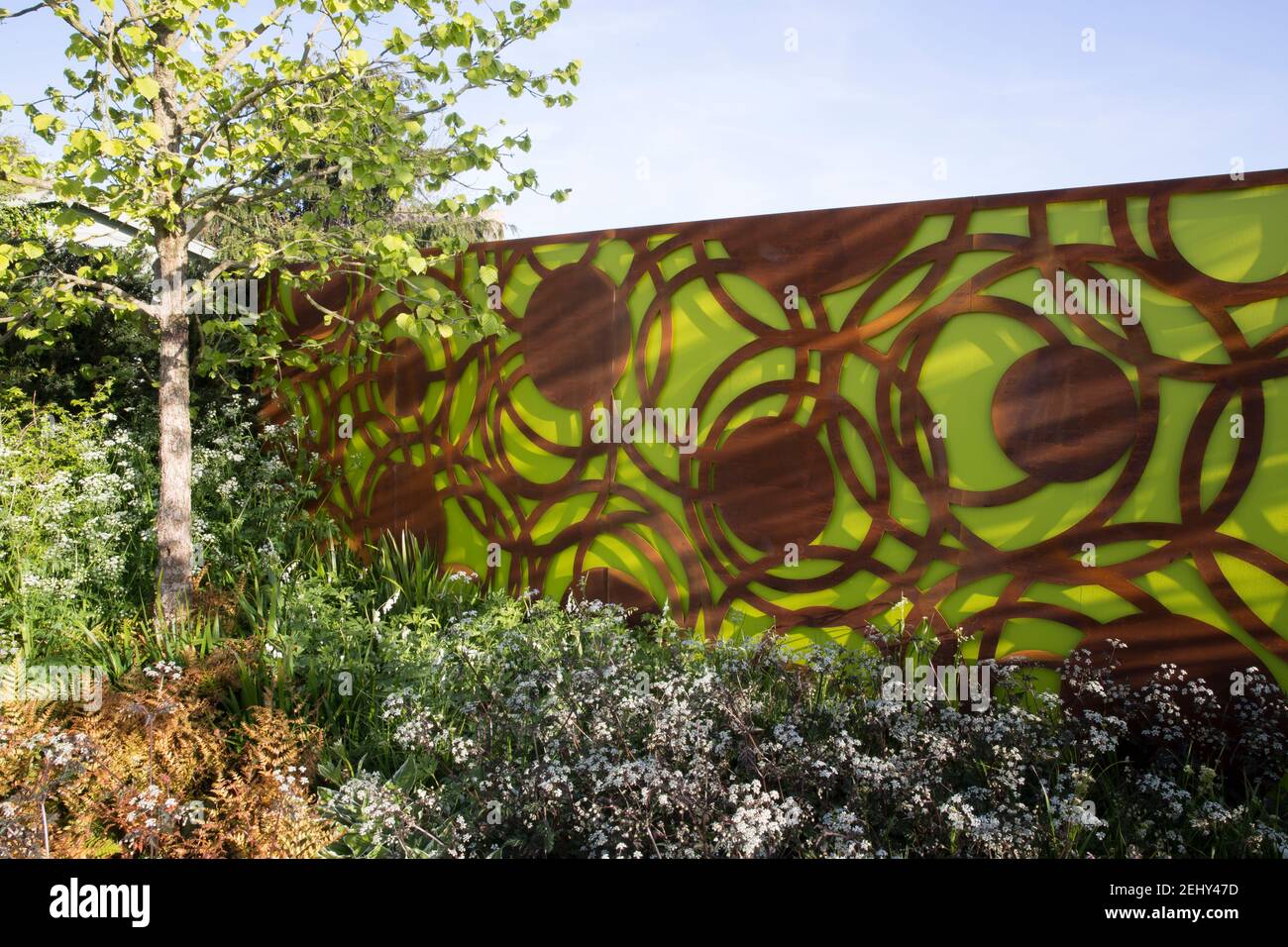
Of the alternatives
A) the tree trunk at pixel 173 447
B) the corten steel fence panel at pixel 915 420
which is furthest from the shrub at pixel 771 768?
the tree trunk at pixel 173 447

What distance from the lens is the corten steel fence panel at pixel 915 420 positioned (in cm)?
418

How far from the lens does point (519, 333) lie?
225 inches

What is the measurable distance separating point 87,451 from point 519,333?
3210mm

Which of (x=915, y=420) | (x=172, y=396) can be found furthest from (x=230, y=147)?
(x=915, y=420)

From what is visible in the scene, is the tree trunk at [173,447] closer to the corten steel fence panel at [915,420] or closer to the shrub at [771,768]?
the corten steel fence panel at [915,420]

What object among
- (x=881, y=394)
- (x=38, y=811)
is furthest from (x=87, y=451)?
(x=881, y=394)

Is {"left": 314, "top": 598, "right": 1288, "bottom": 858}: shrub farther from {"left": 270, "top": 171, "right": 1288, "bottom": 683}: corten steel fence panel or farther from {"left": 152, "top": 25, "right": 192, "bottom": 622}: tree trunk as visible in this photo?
{"left": 152, "top": 25, "right": 192, "bottom": 622}: tree trunk

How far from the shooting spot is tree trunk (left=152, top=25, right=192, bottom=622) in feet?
16.6

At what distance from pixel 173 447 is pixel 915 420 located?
14.0ft

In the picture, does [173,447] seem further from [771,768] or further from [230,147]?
[771,768]

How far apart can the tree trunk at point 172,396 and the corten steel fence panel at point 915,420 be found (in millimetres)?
1524

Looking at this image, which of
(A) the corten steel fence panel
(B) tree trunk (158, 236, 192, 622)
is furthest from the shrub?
(B) tree trunk (158, 236, 192, 622)

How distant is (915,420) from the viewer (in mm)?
4648
